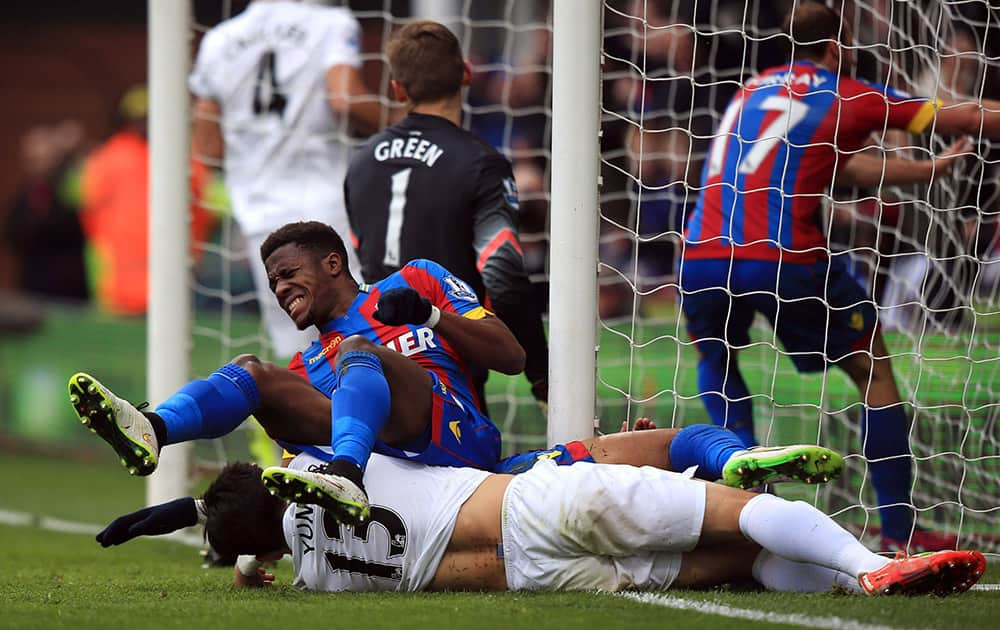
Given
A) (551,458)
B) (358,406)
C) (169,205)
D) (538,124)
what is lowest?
(551,458)

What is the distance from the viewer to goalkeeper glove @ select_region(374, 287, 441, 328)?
3.67 metres

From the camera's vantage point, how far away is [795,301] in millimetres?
4961

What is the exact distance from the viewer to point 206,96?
639cm

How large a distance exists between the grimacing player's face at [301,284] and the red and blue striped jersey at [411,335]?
77mm

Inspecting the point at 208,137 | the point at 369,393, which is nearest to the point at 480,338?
the point at 369,393

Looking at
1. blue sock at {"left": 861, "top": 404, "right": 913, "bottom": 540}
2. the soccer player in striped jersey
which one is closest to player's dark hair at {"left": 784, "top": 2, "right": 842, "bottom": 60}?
the soccer player in striped jersey

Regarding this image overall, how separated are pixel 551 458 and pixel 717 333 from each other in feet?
4.78

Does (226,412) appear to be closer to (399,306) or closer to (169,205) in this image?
(399,306)

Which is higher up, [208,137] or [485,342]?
[208,137]

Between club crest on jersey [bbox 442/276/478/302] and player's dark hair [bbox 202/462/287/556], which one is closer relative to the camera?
player's dark hair [bbox 202/462/287/556]

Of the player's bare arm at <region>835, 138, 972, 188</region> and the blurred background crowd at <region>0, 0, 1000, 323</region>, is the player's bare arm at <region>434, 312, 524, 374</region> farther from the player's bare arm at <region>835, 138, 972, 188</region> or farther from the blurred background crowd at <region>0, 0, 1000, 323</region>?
the player's bare arm at <region>835, 138, 972, 188</region>

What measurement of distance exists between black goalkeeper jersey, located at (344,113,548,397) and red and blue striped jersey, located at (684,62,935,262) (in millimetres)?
679

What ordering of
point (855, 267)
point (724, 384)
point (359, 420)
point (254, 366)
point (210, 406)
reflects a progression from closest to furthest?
1. point (359, 420)
2. point (210, 406)
3. point (254, 366)
4. point (724, 384)
5. point (855, 267)

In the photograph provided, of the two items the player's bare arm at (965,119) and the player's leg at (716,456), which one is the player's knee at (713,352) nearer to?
the player's bare arm at (965,119)
